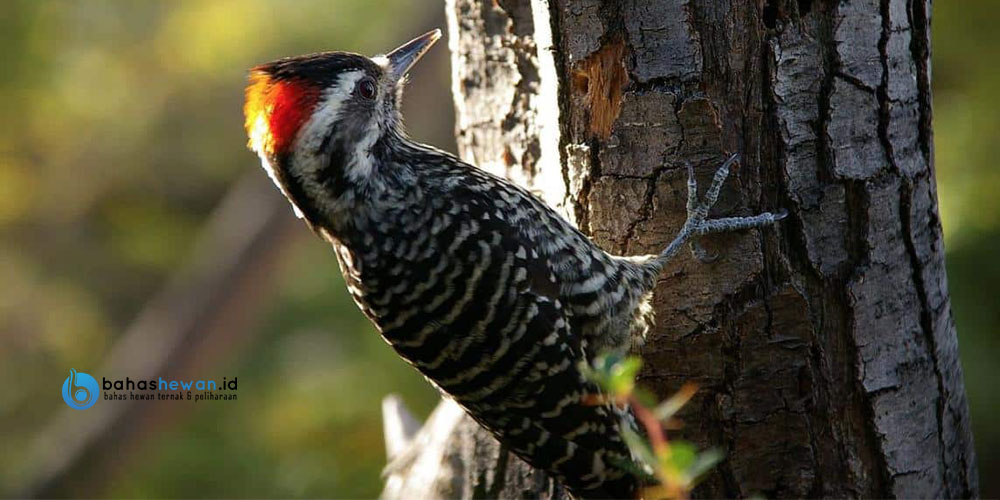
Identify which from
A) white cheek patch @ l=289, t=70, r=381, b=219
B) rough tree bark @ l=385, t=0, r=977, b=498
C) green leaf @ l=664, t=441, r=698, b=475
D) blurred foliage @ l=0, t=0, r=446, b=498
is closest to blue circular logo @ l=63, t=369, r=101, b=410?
blurred foliage @ l=0, t=0, r=446, b=498

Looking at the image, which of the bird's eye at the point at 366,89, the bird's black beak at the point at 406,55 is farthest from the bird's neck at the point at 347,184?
the bird's black beak at the point at 406,55

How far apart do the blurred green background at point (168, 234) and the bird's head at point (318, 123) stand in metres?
2.89

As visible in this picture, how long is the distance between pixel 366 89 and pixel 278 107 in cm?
35

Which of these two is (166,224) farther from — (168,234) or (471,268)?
(471,268)

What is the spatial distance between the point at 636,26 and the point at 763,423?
1.20 metres

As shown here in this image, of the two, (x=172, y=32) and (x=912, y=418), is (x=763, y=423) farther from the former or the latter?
(x=172, y=32)

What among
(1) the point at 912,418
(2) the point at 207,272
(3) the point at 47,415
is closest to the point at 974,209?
(1) the point at 912,418

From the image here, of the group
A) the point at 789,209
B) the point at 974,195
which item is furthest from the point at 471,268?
the point at 974,195

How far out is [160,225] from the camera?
22.2ft

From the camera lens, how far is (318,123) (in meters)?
2.86

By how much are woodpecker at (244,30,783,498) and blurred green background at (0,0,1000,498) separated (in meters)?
2.97

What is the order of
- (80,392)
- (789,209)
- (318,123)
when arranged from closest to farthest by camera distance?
1. (789,209)
2. (318,123)
3. (80,392)

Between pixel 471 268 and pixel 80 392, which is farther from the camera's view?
pixel 80 392

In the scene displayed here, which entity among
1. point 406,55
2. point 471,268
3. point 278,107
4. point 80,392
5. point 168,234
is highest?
point 406,55
